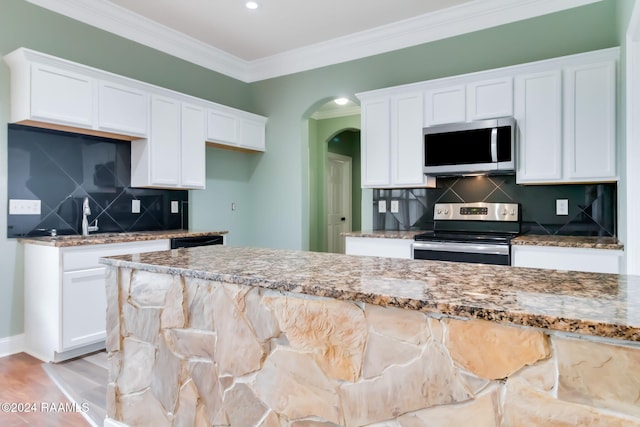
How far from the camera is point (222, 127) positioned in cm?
436

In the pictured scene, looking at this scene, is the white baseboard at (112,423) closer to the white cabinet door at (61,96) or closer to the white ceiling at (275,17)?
the white cabinet door at (61,96)

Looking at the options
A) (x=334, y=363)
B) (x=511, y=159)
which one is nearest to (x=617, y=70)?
(x=511, y=159)

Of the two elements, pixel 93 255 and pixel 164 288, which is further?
pixel 93 255

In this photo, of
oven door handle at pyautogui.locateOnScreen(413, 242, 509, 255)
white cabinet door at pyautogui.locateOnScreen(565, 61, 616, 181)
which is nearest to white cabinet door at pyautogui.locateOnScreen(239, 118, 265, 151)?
oven door handle at pyautogui.locateOnScreen(413, 242, 509, 255)

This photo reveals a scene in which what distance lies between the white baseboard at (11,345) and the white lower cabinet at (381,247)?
2.76 meters

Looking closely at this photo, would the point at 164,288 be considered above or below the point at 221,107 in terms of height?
below

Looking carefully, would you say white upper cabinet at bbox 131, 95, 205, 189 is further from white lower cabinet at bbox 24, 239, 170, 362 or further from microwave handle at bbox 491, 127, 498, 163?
microwave handle at bbox 491, 127, 498, 163

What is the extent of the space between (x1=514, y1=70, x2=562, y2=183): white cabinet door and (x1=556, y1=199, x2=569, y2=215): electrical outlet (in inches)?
14.1

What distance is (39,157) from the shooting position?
319 cm

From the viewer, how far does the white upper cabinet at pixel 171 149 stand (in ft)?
12.1

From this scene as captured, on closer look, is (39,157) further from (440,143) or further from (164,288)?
(440,143)

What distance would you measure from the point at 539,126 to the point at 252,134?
118 inches

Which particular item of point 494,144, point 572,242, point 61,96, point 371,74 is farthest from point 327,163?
point 572,242

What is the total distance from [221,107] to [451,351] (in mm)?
3910
